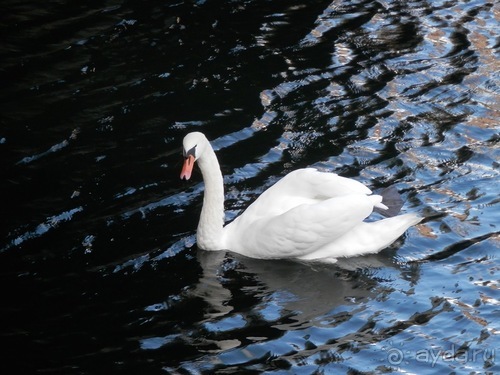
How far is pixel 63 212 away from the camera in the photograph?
435 inches

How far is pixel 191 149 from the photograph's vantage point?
10.5 m

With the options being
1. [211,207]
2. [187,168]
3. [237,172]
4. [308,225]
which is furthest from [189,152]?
[237,172]

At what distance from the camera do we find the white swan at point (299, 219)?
10.2 metres

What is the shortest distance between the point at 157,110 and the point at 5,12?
14.7ft

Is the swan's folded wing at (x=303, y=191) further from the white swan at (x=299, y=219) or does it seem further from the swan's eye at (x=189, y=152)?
the swan's eye at (x=189, y=152)

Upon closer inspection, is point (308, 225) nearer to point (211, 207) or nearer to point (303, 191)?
point (303, 191)

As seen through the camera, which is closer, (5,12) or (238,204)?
(238,204)

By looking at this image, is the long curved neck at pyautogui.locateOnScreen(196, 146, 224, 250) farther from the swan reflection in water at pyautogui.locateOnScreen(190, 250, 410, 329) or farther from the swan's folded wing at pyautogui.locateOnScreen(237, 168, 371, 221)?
the swan's folded wing at pyautogui.locateOnScreen(237, 168, 371, 221)

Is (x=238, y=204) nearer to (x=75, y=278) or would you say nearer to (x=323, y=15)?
(x=75, y=278)

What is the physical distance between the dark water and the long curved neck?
0.18 meters

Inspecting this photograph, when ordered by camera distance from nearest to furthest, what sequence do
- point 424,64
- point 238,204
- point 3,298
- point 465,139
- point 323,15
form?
1. point 3,298
2. point 238,204
3. point 465,139
4. point 424,64
5. point 323,15

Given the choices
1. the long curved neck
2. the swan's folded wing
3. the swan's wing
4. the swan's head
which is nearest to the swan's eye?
the swan's head

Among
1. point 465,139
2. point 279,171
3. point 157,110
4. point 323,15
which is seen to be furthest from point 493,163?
point 323,15

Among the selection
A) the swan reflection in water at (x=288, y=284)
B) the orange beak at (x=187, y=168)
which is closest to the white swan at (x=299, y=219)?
the orange beak at (x=187, y=168)
